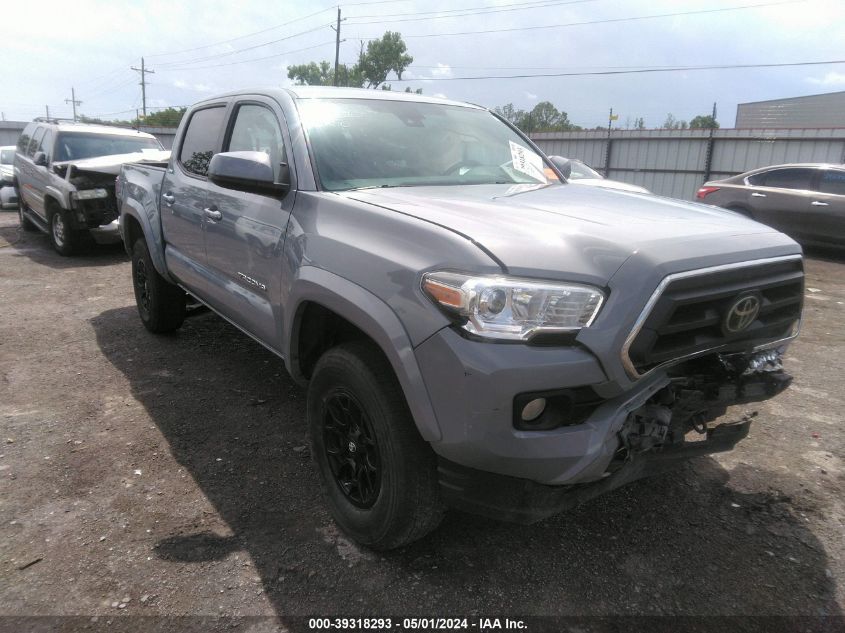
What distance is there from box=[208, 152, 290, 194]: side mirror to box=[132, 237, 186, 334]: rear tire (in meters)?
2.31

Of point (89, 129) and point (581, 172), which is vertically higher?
point (89, 129)

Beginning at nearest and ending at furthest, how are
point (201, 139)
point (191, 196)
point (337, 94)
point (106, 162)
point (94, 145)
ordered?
point (337, 94) < point (191, 196) < point (201, 139) < point (106, 162) < point (94, 145)

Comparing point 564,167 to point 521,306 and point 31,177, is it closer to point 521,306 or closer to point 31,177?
point 521,306

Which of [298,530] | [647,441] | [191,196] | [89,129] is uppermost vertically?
[89,129]

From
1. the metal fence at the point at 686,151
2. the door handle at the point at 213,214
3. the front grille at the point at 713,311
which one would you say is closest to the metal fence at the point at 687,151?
the metal fence at the point at 686,151

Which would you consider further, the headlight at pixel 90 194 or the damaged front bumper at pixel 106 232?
the damaged front bumper at pixel 106 232

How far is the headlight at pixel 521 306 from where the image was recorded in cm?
191

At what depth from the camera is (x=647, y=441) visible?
2098mm

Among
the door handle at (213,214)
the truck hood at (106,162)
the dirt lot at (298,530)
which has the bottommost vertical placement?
the dirt lot at (298,530)

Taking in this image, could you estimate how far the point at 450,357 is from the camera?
1.92 m

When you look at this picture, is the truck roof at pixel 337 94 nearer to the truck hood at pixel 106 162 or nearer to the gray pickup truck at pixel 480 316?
the gray pickup truck at pixel 480 316

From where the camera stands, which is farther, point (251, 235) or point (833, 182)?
point (833, 182)

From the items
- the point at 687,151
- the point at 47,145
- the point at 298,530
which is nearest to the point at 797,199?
the point at 687,151

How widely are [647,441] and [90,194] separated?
8.54 m
